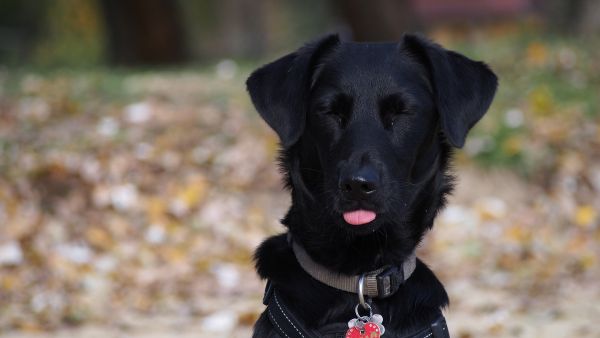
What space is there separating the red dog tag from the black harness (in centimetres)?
6

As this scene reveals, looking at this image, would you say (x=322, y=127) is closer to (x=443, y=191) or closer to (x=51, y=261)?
(x=443, y=191)

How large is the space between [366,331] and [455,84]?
100 centimetres

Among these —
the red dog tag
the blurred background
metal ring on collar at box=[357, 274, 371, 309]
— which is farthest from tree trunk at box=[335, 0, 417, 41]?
the red dog tag

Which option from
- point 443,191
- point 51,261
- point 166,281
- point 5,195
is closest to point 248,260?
point 166,281

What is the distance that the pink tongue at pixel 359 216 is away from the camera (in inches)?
138

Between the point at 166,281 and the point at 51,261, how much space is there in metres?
0.85

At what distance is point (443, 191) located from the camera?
152 inches

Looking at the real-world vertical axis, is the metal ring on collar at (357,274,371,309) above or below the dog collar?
below

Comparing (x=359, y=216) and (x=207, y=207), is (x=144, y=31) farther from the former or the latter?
(x=359, y=216)

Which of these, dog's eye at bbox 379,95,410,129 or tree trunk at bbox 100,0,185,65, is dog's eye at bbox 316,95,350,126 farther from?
tree trunk at bbox 100,0,185,65

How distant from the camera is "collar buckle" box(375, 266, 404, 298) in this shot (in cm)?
358

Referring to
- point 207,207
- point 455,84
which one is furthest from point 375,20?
point 455,84

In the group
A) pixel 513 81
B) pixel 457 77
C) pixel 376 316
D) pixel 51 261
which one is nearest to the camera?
pixel 376 316

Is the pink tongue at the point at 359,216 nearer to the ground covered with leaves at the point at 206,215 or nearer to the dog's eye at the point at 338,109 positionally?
the dog's eye at the point at 338,109
